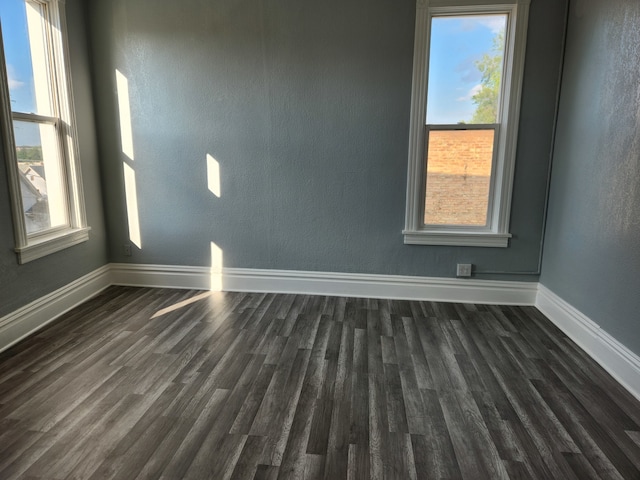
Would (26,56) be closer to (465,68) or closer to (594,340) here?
(465,68)

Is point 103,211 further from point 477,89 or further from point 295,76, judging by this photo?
point 477,89

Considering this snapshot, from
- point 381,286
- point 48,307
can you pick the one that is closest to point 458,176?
point 381,286

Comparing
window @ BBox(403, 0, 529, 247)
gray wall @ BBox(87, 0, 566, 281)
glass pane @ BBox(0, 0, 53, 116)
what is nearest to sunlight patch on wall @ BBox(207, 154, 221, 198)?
gray wall @ BBox(87, 0, 566, 281)

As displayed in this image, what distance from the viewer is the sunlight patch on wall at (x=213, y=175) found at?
380 cm

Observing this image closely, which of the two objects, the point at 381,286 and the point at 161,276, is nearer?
the point at 381,286

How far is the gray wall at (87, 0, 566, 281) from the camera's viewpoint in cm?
347

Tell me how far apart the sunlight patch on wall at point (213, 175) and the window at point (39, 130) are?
3.65 feet

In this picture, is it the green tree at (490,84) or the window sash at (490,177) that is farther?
the window sash at (490,177)

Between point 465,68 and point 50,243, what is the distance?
12.1ft

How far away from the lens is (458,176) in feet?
11.9


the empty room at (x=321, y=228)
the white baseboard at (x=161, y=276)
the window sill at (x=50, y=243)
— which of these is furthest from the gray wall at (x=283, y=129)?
the window sill at (x=50, y=243)

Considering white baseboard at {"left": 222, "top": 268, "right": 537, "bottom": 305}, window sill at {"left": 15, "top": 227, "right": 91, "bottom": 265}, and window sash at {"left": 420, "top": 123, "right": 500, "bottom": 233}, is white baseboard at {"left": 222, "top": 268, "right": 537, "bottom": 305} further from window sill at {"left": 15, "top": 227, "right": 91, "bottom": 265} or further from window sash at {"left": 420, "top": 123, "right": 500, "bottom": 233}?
window sill at {"left": 15, "top": 227, "right": 91, "bottom": 265}

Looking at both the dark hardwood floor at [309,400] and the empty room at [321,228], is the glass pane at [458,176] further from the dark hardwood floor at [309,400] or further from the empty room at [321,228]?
the dark hardwood floor at [309,400]

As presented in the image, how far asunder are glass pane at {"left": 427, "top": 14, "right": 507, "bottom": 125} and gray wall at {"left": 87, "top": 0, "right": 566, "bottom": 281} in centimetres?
23
